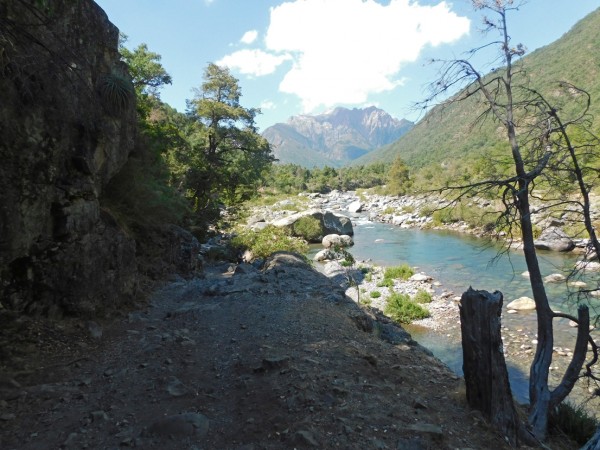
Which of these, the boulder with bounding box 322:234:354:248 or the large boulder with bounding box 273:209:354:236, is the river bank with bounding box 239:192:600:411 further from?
the large boulder with bounding box 273:209:354:236

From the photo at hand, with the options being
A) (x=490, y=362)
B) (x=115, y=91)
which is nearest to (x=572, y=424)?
(x=490, y=362)

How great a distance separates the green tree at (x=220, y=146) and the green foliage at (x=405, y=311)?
9.12 meters

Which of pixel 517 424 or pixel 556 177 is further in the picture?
pixel 556 177

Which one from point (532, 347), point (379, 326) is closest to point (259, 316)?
point (379, 326)

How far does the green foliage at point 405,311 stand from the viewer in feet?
53.6

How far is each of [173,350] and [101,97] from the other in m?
5.30

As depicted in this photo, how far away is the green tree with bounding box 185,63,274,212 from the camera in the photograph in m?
19.1

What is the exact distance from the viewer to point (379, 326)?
11.0 meters

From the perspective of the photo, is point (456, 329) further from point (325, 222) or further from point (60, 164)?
point (325, 222)

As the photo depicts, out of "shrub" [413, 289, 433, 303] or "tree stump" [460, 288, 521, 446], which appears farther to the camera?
"shrub" [413, 289, 433, 303]

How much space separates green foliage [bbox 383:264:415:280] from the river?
142 cm

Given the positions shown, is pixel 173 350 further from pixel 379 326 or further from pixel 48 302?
pixel 379 326

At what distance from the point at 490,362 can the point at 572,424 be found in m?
2.42

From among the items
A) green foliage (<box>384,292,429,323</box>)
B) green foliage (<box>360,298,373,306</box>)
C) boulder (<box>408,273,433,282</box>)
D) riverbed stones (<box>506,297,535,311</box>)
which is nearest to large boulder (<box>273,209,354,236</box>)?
boulder (<box>408,273,433,282</box>)
